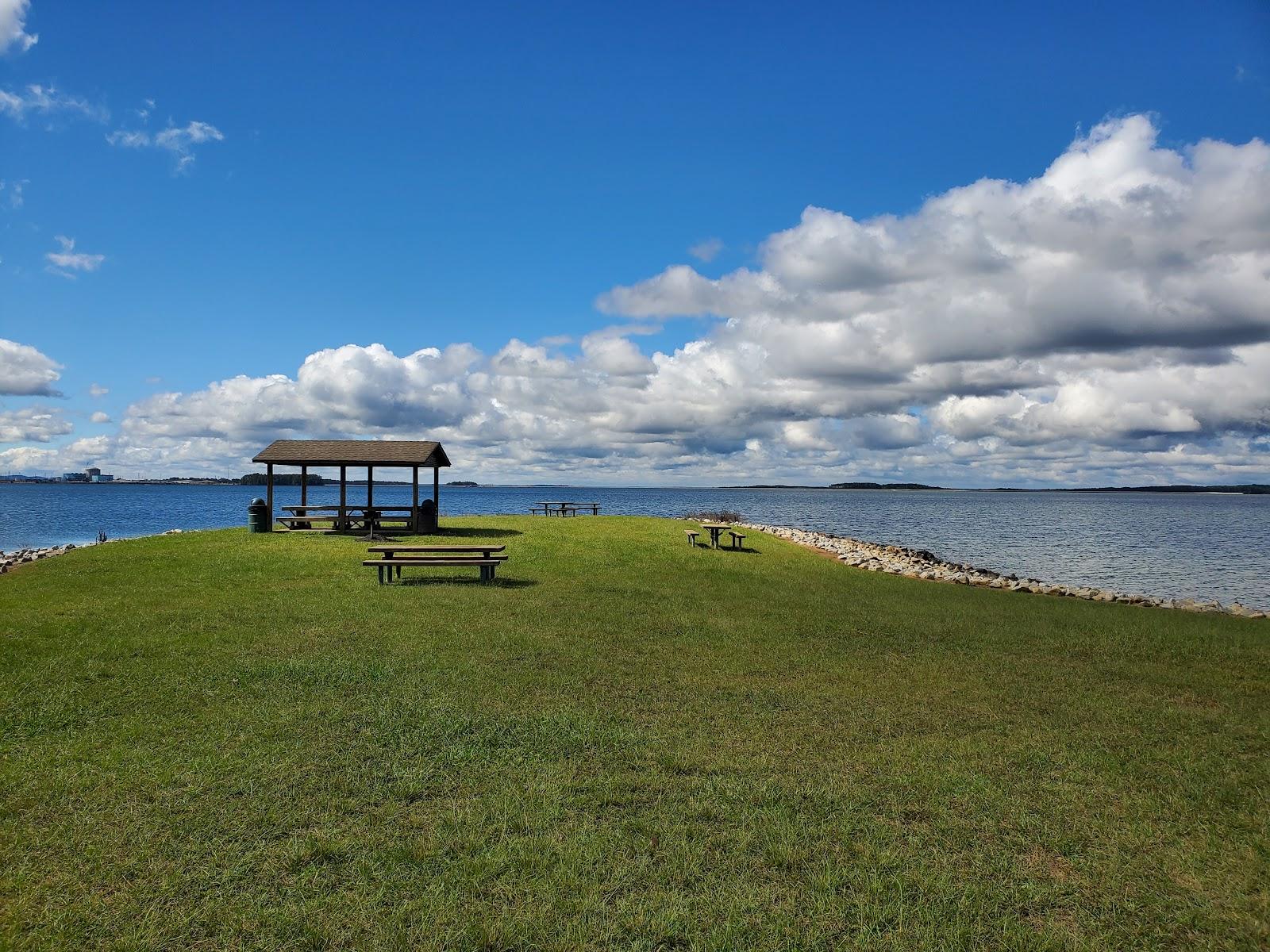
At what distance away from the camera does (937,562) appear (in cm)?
3148

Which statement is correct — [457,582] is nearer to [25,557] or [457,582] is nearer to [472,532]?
[472,532]

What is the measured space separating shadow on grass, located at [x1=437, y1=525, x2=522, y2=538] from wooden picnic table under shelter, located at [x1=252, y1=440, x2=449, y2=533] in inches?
36.5

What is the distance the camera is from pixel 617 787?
579 centimetres

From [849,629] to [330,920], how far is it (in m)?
10.2

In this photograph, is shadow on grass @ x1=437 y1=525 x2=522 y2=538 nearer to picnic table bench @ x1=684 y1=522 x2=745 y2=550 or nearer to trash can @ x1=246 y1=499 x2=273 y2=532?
trash can @ x1=246 y1=499 x2=273 y2=532

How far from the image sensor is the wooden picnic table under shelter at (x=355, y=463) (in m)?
29.6

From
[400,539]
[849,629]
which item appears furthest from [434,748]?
[400,539]

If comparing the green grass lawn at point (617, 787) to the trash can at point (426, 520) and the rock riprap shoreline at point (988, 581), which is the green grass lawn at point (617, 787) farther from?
the trash can at point (426, 520)

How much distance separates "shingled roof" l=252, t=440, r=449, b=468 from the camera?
30.0 metres

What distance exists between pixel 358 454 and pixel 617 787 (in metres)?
27.5

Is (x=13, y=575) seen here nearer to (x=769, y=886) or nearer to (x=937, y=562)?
(x=769, y=886)

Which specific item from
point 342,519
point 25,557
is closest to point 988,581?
point 342,519

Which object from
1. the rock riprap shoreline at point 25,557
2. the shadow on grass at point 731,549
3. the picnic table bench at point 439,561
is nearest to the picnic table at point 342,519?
the rock riprap shoreline at point 25,557

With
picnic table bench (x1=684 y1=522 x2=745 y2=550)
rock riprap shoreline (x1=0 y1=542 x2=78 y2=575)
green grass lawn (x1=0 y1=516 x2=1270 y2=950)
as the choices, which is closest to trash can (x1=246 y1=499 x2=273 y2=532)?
rock riprap shoreline (x1=0 y1=542 x2=78 y2=575)
